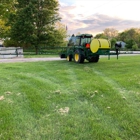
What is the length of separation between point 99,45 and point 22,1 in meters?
15.8

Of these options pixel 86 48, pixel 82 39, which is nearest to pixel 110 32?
pixel 82 39

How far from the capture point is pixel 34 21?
2150cm

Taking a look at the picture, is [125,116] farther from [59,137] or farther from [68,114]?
[59,137]

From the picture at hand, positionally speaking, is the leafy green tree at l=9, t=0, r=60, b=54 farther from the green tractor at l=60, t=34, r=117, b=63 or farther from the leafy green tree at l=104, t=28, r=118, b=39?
the leafy green tree at l=104, t=28, r=118, b=39

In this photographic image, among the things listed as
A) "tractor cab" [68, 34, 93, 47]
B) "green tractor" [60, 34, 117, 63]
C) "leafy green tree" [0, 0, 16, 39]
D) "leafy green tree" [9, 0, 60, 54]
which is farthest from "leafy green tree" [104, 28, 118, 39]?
"tractor cab" [68, 34, 93, 47]

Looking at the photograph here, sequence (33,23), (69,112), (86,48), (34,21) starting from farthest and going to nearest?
1. (33,23)
2. (34,21)
3. (86,48)
4. (69,112)

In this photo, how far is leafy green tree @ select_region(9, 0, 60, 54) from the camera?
20.9 m

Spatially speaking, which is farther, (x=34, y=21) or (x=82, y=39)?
(x=34, y=21)

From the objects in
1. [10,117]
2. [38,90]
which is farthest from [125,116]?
[38,90]

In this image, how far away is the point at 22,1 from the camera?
861 inches

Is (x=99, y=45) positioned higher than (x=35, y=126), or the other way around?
(x=99, y=45)

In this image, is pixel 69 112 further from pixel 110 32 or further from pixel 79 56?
pixel 110 32

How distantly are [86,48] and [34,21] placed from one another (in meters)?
13.1

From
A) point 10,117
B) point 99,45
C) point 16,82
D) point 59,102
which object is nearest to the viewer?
point 10,117
